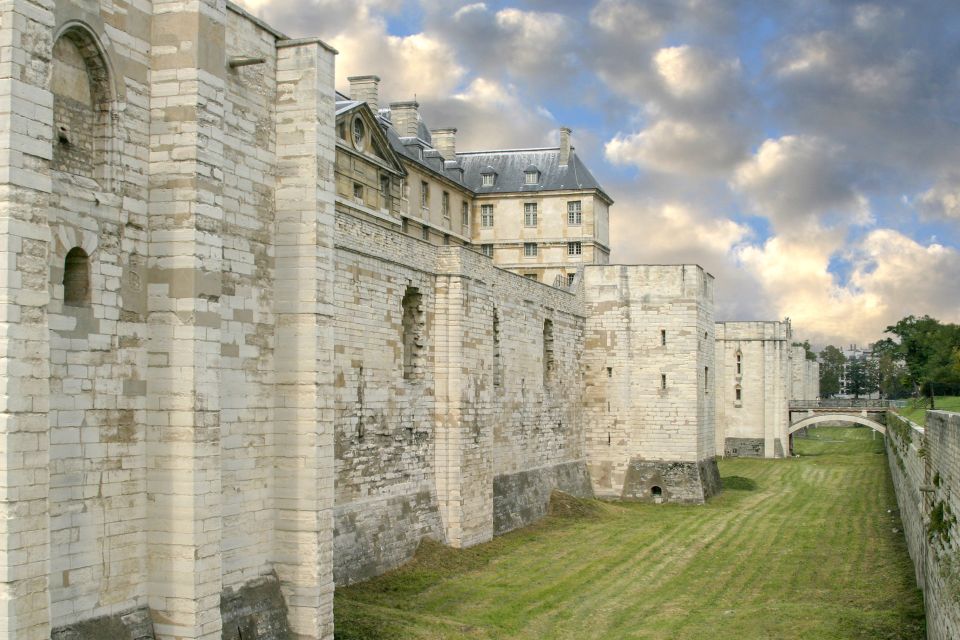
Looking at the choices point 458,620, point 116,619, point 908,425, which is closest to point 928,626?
point 458,620

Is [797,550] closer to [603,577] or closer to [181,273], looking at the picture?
[603,577]

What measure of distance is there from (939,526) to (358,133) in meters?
21.7

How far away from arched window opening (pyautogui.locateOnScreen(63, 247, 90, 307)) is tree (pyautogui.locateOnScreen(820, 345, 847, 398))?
475ft

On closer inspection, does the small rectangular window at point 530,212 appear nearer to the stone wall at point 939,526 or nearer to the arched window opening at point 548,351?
the arched window opening at point 548,351

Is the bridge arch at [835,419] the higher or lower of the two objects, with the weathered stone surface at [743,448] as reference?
higher

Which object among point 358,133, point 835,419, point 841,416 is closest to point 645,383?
point 358,133

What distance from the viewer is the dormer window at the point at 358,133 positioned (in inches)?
1259

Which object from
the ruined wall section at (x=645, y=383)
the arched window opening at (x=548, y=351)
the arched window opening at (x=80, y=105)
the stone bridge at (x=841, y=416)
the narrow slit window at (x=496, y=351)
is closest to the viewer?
the arched window opening at (x=80, y=105)

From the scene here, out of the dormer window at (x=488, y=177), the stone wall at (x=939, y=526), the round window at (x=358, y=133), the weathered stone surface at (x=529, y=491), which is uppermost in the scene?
the dormer window at (x=488, y=177)

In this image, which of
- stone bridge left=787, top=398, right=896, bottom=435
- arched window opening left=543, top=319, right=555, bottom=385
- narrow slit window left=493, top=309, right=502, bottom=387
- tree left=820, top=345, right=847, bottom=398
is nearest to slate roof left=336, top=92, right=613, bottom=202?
arched window opening left=543, top=319, right=555, bottom=385

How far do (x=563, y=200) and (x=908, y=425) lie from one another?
23.6 metres

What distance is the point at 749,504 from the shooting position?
3672cm

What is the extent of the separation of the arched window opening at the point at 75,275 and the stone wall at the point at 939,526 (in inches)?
417

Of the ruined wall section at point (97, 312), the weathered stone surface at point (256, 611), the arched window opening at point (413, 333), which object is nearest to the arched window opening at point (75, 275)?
the ruined wall section at point (97, 312)
